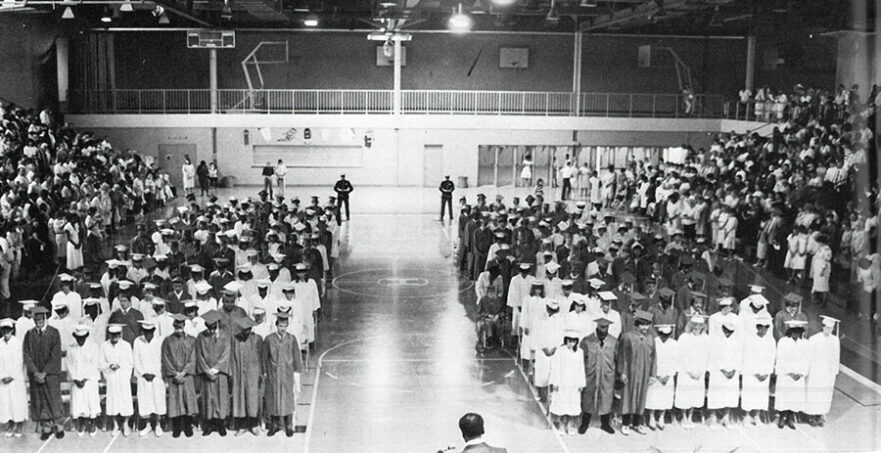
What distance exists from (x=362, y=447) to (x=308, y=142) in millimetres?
30250

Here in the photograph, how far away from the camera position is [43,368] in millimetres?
11453

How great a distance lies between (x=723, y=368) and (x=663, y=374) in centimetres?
88

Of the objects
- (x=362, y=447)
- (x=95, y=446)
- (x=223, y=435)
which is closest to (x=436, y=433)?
(x=362, y=447)

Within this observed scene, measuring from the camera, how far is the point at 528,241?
1967cm

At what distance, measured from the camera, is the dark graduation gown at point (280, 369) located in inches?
457

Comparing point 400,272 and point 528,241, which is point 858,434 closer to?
point 528,241

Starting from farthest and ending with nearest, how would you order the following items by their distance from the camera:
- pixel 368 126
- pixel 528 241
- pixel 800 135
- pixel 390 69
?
pixel 390 69
pixel 368 126
pixel 800 135
pixel 528 241

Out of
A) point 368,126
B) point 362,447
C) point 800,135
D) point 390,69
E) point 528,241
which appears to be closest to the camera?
point 362,447

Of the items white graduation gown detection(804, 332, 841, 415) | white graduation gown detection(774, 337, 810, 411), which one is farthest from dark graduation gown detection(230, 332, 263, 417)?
white graduation gown detection(804, 332, 841, 415)

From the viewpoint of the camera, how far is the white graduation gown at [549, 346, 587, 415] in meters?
11.8

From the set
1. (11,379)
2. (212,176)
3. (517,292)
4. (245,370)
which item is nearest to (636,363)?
(517,292)

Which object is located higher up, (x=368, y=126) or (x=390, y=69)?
(x=390, y=69)

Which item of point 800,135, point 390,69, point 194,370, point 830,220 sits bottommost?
point 194,370

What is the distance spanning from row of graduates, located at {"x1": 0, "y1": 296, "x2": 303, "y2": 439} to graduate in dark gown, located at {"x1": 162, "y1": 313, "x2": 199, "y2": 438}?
0.5 inches
